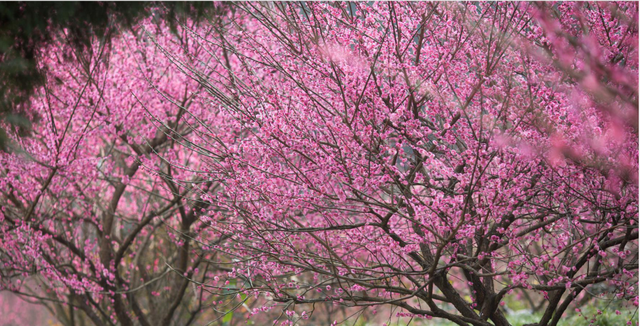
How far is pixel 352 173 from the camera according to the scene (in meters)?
3.43

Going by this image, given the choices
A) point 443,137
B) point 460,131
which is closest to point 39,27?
point 443,137

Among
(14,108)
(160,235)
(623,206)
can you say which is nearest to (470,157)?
(623,206)

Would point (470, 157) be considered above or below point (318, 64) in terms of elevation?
below

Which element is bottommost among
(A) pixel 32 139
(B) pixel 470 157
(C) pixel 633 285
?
(C) pixel 633 285

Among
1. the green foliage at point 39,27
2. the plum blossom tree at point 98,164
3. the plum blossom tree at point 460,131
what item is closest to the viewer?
the plum blossom tree at point 460,131

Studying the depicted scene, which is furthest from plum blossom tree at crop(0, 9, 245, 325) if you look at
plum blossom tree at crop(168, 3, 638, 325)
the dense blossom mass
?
plum blossom tree at crop(168, 3, 638, 325)

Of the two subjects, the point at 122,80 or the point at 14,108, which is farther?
the point at 122,80

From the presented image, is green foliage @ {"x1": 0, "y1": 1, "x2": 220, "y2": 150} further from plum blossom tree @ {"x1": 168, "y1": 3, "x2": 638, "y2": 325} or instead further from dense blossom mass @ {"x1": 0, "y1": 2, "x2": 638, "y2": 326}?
plum blossom tree @ {"x1": 168, "y1": 3, "x2": 638, "y2": 325}

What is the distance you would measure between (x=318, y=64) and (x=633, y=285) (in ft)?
7.69

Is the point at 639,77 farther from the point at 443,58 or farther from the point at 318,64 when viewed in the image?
the point at 318,64

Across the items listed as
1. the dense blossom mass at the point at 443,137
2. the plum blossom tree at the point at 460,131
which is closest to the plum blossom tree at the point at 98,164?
the dense blossom mass at the point at 443,137

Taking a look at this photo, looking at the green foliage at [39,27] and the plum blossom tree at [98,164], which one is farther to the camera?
the plum blossom tree at [98,164]

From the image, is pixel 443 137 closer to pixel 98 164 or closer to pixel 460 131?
pixel 460 131

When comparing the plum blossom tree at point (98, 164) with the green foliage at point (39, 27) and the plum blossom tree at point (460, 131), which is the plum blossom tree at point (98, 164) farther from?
the plum blossom tree at point (460, 131)
